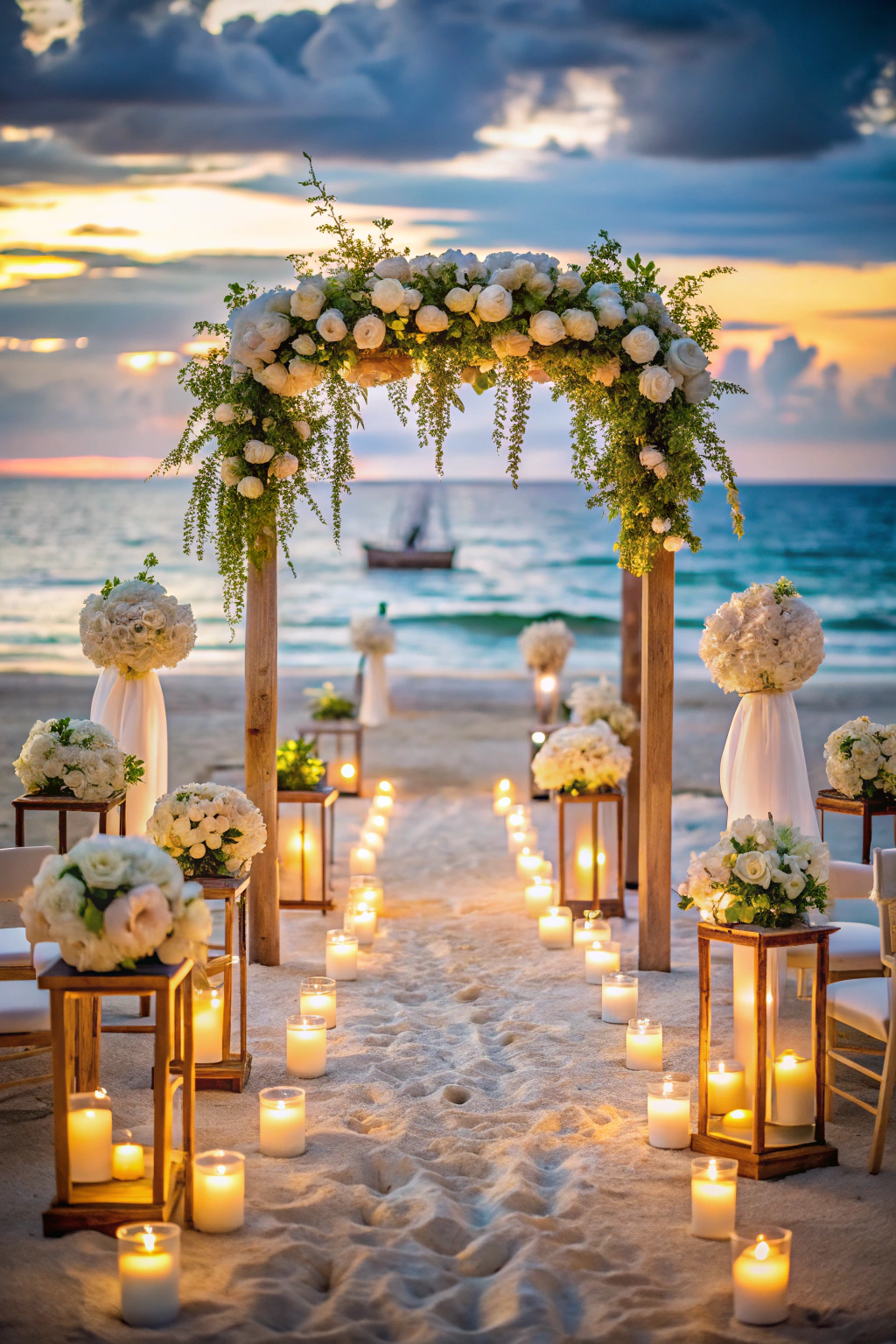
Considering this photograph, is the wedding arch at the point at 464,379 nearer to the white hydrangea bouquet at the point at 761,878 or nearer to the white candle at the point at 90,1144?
the white hydrangea bouquet at the point at 761,878

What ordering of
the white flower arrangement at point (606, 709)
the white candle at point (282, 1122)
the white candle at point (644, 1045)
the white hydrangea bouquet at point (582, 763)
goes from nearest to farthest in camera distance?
the white candle at point (282, 1122) < the white candle at point (644, 1045) < the white hydrangea bouquet at point (582, 763) < the white flower arrangement at point (606, 709)

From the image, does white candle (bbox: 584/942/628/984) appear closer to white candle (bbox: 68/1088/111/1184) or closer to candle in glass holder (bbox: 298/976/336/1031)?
candle in glass holder (bbox: 298/976/336/1031)

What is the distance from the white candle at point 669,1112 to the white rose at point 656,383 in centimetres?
299

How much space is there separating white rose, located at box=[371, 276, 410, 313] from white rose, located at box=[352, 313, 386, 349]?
74mm

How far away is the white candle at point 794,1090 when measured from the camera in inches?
153

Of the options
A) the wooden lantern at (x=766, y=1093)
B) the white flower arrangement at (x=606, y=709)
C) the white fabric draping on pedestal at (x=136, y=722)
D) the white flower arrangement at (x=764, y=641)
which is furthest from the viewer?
the white flower arrangement at (x=606, y=709)

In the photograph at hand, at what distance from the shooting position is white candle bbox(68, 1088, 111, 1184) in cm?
329

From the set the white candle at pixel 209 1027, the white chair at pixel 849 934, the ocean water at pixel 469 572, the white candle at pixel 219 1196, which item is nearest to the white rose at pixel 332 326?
the white candle at pixel 209 1027

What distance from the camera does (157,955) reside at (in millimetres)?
3189

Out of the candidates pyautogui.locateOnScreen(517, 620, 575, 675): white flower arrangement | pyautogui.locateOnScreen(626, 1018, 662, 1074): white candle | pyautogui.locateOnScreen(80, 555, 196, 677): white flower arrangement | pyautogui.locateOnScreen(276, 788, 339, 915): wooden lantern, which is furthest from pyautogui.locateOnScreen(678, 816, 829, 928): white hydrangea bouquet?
pyautogui.locateOnScreen(517, 620, 575, 675): white flower arrangement

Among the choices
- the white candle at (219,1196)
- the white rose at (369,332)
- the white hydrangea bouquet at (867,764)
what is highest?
the white rose at (369,332)

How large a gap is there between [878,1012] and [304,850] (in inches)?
153

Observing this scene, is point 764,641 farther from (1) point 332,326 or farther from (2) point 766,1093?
(1) point 332,326

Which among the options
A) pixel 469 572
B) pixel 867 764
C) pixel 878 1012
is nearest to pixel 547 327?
pixel 867 764
